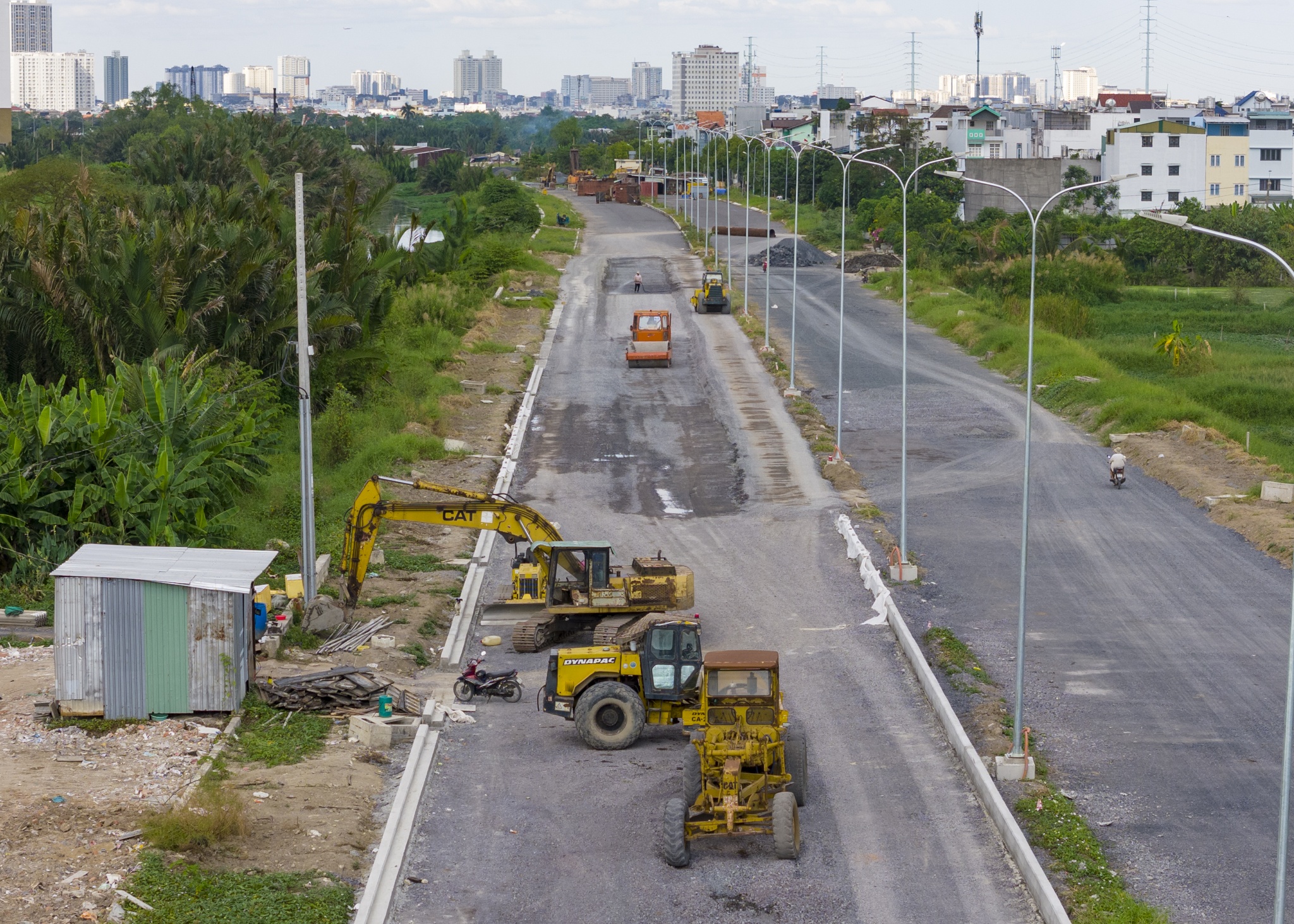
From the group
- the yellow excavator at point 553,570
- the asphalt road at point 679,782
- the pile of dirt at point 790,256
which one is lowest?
the asphalt road at point 679,782

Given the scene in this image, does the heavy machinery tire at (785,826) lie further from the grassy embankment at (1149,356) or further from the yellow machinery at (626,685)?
the grassy embankment at (1149,356)

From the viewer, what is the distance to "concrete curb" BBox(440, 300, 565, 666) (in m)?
26.0

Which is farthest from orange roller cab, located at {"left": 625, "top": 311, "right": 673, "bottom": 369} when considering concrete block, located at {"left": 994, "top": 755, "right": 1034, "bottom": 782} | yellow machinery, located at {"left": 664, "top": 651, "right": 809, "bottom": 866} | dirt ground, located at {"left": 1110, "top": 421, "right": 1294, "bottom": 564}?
yellow machinery, located at {"left": 664, "top": 651, "right": 809, "bottom": 866}

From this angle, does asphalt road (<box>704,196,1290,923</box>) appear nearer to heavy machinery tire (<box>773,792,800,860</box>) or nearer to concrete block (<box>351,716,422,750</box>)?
heavy machinery tire (<box>773,792,800,860</box>)

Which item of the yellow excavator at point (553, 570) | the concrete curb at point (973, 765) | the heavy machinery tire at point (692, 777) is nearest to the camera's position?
the concrete curb at point (973, 765)

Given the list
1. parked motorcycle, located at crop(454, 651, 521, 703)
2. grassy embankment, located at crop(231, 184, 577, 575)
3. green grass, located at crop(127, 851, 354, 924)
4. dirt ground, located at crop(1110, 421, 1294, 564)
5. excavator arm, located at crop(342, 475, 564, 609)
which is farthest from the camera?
dirt ground, located at crop(1110, 421, 1294, 564)

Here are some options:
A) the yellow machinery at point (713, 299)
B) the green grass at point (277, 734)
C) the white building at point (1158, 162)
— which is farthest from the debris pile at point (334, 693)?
the white building at point (1158, 162)

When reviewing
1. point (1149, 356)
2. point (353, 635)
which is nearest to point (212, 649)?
point (353, 635)

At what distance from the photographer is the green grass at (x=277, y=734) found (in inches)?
788

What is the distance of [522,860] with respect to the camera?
1750cm

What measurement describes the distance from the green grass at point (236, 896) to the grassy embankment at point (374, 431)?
1370 cm

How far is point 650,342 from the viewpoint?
56219 mm

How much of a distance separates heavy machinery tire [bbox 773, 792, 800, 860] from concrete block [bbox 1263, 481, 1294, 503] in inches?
957

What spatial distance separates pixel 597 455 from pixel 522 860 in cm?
2545
